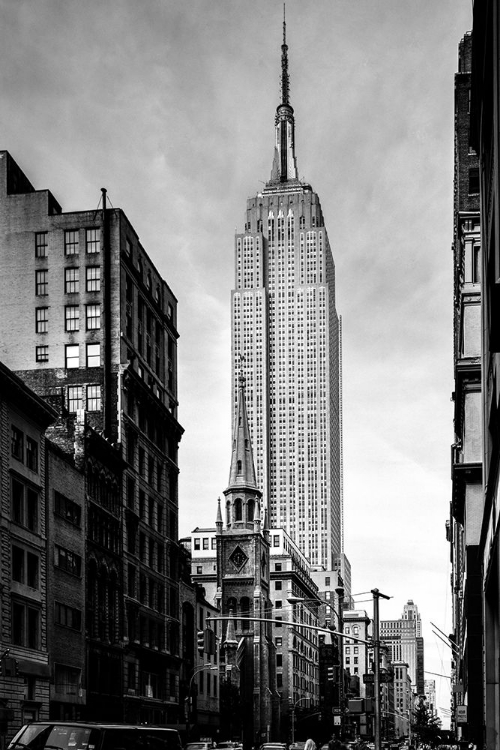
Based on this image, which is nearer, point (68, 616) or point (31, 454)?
point (31, 454)

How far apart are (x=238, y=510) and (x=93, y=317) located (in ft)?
271

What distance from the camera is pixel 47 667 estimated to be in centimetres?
5881

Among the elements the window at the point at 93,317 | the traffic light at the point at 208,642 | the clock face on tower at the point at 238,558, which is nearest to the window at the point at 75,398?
the window at the point at 93,317

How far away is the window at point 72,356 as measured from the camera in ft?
257

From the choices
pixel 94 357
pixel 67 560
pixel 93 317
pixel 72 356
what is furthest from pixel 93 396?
pixel 67 560

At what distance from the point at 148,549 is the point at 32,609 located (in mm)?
27654

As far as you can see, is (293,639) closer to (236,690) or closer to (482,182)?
(236,690)

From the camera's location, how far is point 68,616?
209 feet

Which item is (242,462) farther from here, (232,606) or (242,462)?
(232,606)

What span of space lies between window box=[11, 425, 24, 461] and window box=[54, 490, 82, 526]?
5.88 meters

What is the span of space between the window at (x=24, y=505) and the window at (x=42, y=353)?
2036cm

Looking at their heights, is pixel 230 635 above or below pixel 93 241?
below

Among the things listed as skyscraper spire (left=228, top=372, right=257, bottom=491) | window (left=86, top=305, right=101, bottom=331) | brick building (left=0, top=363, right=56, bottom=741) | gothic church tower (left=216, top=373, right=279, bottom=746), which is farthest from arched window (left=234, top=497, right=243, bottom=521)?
brick building (left=0, top=363, right=56, bottom=741)

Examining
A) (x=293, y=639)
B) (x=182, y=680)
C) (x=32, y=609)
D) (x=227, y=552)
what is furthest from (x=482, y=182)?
(x=293, y=639)
